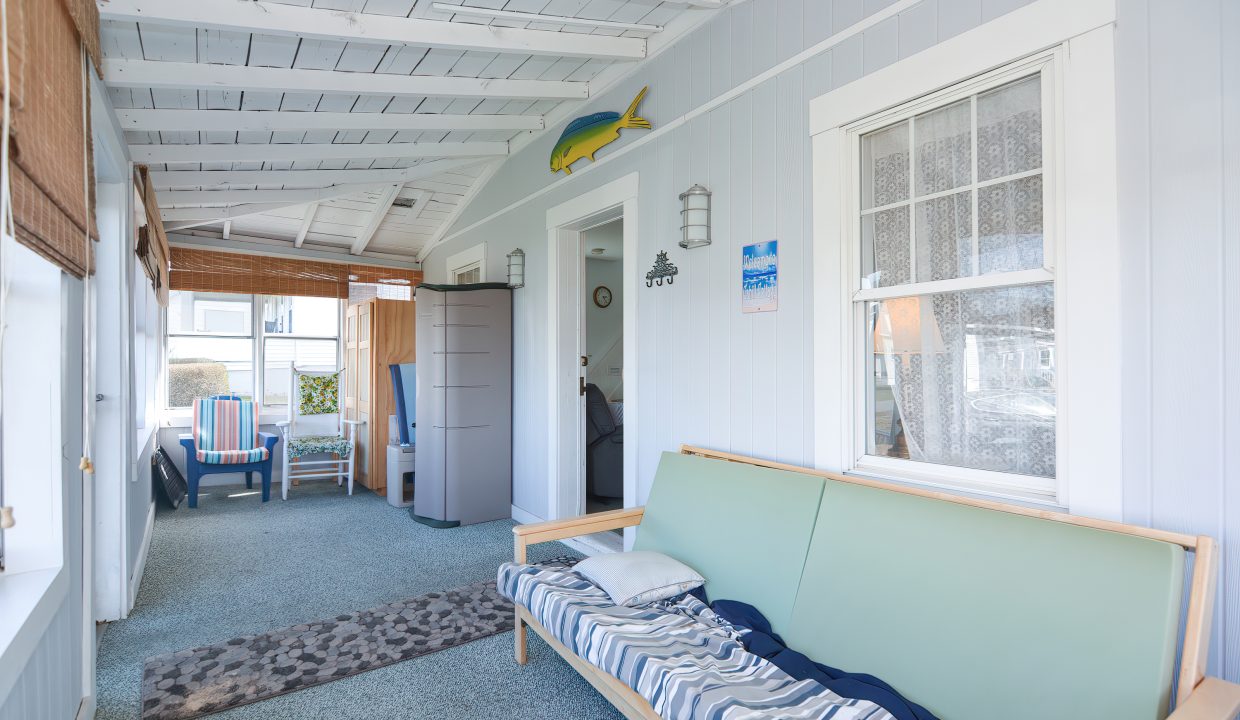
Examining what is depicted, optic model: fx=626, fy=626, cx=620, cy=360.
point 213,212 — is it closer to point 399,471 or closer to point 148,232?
point 148,232

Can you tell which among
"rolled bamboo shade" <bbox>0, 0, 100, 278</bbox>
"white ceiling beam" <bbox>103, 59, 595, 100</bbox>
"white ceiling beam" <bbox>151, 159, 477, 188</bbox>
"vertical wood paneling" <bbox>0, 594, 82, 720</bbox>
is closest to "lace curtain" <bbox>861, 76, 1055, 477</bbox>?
"white ceiling beam" <bbox>103, 59, 595, 100</bbox>

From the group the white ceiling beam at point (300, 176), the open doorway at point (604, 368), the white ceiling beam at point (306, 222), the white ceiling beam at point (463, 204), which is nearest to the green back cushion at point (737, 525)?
the open doorway at point (604, 368)

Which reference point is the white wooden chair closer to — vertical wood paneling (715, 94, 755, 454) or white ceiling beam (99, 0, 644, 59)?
white ceiling beam (99, 0, 644, 59)

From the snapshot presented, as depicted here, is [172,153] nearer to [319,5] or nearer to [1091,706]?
[319,5]

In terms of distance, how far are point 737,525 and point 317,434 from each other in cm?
562

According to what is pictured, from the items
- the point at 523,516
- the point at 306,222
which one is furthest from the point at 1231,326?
the point at 306,222

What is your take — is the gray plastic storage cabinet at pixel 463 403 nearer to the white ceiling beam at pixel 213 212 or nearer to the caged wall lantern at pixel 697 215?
the white ceiling beam at pixel 213 212

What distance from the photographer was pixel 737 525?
2.34m

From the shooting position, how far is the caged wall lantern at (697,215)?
289cm

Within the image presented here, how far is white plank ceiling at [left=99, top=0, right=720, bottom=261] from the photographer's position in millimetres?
2557

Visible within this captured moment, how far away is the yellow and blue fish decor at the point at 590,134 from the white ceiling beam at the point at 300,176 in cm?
107

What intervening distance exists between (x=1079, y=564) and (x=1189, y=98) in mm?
1150

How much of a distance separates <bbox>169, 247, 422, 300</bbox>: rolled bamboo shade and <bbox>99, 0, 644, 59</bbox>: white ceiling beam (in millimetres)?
4256

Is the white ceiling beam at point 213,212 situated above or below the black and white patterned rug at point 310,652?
above
